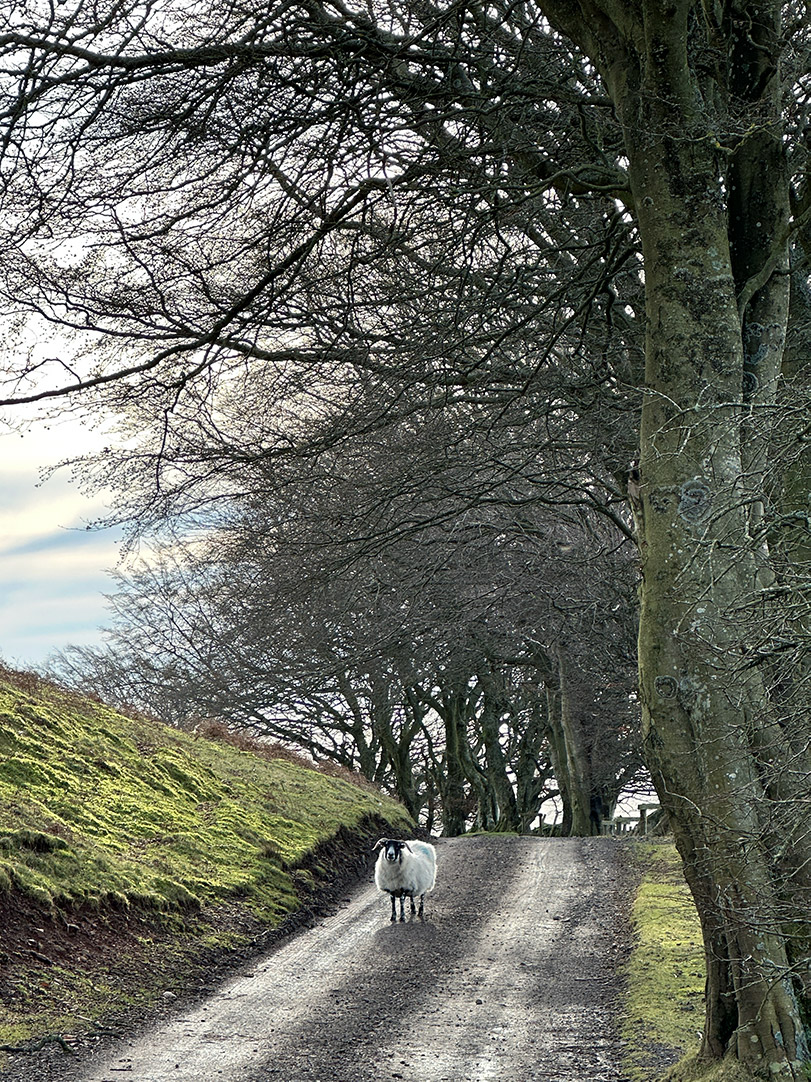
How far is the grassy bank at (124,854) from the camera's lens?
28.5 feet

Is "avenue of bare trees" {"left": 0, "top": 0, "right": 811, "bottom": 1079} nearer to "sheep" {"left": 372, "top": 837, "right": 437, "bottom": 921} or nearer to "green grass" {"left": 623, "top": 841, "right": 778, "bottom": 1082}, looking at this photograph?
"green grass" {"left": 623, "top": 841, "right": 778, "bottom": 1082}

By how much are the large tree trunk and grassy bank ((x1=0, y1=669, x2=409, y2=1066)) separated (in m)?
4.88

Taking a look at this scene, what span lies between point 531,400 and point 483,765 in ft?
76.9

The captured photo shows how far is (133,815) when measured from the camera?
42.0ft

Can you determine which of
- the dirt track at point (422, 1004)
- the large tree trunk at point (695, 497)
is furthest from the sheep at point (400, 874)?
the large tree trunk at point (695, 497)

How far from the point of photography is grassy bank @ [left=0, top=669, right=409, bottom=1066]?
8672 millimetres

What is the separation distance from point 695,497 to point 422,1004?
17.3ft

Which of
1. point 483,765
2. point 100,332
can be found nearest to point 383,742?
point 483,765

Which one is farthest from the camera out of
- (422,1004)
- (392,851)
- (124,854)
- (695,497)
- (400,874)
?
(392,851)

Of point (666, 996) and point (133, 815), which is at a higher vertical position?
point (133, 815)

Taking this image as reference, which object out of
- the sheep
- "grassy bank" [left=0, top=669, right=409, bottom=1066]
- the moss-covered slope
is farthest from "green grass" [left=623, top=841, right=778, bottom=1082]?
the moss-covered slope

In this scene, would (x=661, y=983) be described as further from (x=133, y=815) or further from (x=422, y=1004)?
(x=133, y=815)

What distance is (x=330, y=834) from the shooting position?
52.7ft

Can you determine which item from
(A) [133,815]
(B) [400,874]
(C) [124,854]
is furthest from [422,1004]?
(A) [133,815]
